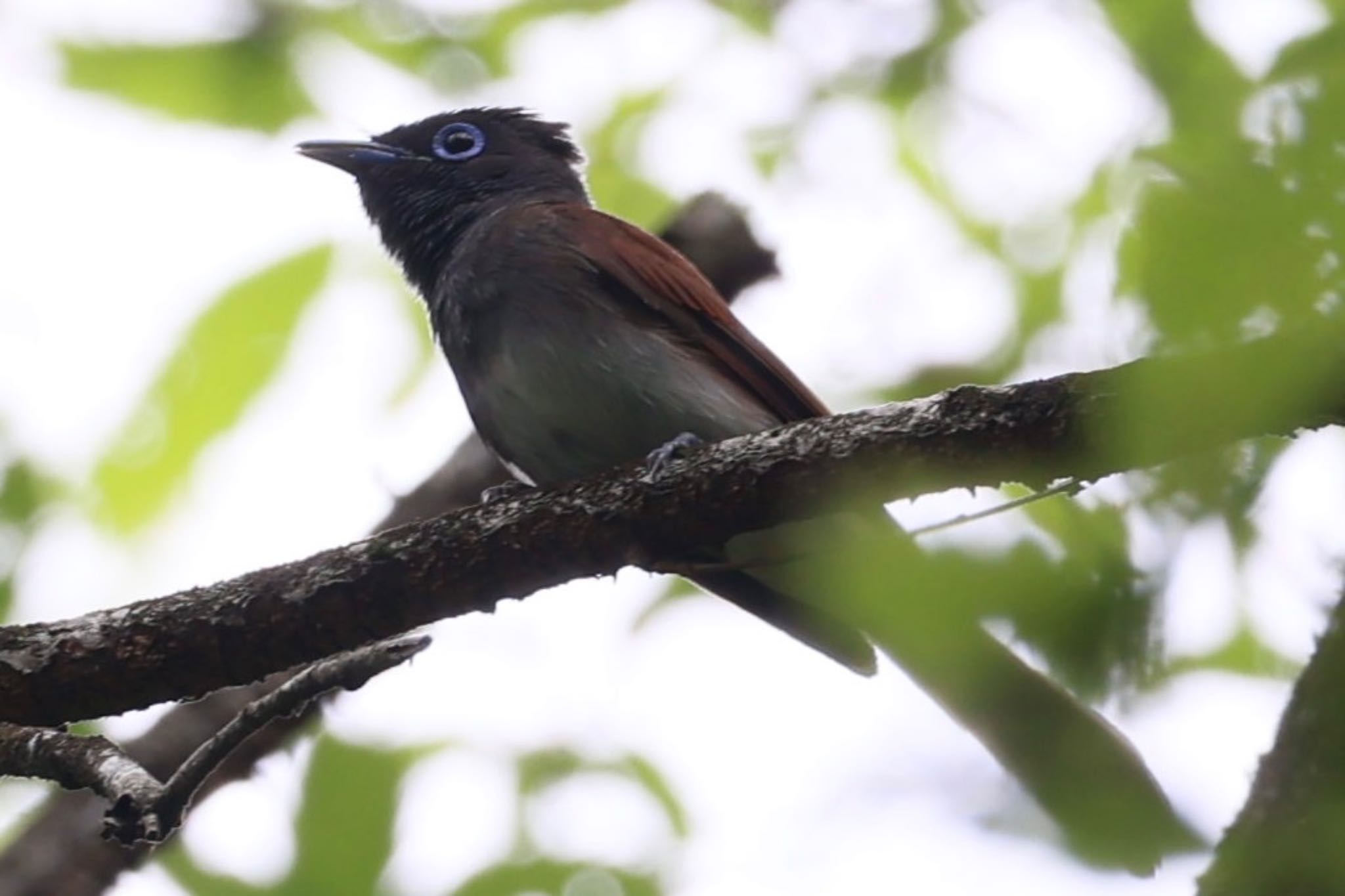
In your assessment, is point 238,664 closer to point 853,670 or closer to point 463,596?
point 463,596

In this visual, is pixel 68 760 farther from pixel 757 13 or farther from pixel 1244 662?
pixel 757 13

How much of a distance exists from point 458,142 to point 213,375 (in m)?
1.68

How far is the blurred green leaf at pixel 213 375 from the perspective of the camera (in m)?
5.25

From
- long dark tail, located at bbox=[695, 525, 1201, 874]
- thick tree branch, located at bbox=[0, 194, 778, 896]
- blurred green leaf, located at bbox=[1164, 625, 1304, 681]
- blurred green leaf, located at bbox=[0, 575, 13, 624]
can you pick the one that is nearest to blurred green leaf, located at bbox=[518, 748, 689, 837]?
thick tree branch, located at bbox=[0, 194, 778, 896]

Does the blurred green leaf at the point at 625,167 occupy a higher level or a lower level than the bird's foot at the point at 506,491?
higher

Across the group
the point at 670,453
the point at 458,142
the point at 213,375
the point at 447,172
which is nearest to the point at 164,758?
the point at 213,375

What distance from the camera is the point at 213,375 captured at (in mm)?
5254

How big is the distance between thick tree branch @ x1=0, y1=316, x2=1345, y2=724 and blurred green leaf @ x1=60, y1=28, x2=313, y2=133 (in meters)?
1.90

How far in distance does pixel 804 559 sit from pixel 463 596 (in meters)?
1.85

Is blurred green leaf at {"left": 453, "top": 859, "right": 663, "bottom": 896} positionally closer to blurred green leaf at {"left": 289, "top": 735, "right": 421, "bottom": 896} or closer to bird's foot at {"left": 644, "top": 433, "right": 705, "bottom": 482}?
blurred green leaf at {"left": 289, "top": 735, "right": 421, "bottom": 896}

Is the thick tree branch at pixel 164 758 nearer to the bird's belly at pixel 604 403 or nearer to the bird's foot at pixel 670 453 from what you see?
the bird's belly at pixel 604 403

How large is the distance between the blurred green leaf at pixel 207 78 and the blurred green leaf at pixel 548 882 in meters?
2.72

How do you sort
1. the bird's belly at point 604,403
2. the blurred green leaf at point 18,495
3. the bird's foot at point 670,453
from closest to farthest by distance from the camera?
the blurred green leaf at point 18,495, the bird's foot at point 670,453, the bird's belly at point 604,403

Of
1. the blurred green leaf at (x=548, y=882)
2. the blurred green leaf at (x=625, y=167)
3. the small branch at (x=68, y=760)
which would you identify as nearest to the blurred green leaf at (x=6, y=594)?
the small branch at (x=68, y=760)
